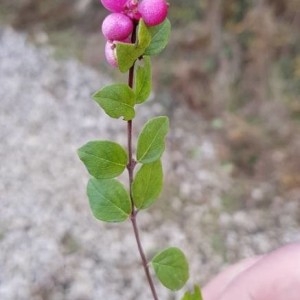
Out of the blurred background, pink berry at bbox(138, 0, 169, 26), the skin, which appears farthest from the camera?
the blurred background

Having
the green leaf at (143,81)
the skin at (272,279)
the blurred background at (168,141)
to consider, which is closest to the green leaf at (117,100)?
the green leaf at (143,81)

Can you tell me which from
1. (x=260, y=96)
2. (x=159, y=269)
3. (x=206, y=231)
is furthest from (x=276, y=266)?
(x=260, y=96)

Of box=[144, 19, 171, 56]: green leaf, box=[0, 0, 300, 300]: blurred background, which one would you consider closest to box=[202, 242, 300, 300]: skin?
box=[144, 19, 171, 56]: green leaf

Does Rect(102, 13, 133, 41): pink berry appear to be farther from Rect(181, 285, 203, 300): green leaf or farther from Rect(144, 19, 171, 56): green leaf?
Rect(181, 285, 203, 300): green leaf

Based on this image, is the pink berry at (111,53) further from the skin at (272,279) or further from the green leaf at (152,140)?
the skin at (272,279)

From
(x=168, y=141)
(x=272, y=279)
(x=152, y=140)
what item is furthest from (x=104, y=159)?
(x=168, y=141)

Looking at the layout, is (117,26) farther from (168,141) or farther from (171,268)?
(168,141)

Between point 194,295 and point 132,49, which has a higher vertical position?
point 132,49
